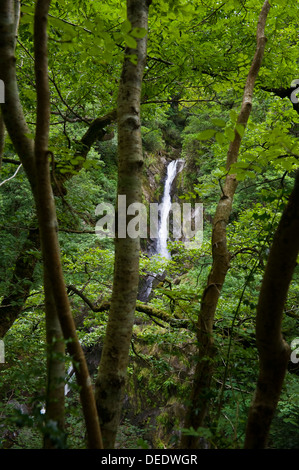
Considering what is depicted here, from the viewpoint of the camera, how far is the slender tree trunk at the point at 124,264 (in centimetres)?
151

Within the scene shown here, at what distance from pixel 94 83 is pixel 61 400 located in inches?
159

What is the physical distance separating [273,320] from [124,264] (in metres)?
0.78

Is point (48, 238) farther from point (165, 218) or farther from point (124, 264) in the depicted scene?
point (165, 218)

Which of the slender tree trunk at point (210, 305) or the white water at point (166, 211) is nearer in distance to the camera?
the slender tree trunk at point (210, 305)

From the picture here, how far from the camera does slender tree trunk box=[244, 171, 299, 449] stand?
3.68 feet

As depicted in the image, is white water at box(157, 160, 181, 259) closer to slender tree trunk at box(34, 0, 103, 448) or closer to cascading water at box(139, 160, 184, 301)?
cascading water at box(139, 160, 184, 301)

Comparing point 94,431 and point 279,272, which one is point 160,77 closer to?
point 279,272

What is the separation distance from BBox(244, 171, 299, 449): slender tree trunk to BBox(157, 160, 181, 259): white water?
13.3 metres

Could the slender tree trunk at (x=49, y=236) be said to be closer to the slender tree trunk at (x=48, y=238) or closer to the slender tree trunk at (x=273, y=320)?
the slender tree trunk at (x=48, y=238)

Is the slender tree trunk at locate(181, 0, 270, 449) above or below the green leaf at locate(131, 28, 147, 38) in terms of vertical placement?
below

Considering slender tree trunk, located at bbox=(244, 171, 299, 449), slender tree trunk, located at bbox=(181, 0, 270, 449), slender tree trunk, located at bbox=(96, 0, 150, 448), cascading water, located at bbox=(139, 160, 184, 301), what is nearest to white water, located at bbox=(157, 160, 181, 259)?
cascading water, located at bbox=(139, 160, 184, 301)

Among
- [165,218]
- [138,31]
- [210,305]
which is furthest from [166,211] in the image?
[138,31]

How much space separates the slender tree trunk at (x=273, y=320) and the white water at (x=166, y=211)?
13.3 metres

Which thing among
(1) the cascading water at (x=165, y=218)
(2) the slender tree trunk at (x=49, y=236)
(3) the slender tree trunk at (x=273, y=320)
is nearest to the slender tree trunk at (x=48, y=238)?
(2) the slender tree trunk at (x=49, y=236)
